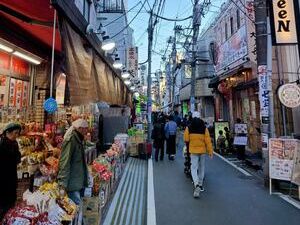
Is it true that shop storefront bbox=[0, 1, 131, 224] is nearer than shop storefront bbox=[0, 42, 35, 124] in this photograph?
Yes

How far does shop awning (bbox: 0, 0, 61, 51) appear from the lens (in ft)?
14.3

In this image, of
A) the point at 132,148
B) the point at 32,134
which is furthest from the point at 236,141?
the point at 32,134

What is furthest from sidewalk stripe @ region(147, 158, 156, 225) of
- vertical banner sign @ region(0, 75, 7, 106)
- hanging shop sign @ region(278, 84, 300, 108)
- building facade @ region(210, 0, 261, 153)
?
building facade @ region(210, 0, 261, 153)

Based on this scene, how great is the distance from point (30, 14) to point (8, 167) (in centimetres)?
259

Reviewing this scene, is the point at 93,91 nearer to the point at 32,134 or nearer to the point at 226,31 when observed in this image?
the point at 32,134

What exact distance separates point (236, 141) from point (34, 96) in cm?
936

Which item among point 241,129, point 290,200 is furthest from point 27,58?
point 241,129

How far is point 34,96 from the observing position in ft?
24.4

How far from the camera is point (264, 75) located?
8359 millimetres

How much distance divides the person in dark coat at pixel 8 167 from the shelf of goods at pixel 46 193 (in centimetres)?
23

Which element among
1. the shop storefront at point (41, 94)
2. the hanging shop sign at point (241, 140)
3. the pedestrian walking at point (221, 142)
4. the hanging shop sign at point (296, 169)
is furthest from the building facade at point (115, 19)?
the hanging shop sign at point (296, 169)

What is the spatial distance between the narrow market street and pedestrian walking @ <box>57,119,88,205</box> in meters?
1.86

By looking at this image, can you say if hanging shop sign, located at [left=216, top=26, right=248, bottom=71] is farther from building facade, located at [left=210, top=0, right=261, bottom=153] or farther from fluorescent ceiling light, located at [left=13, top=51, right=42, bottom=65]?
fluorescent ceiling light, located at [left=13, top=51, right=42, bottom=65]

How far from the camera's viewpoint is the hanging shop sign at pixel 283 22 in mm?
8117
